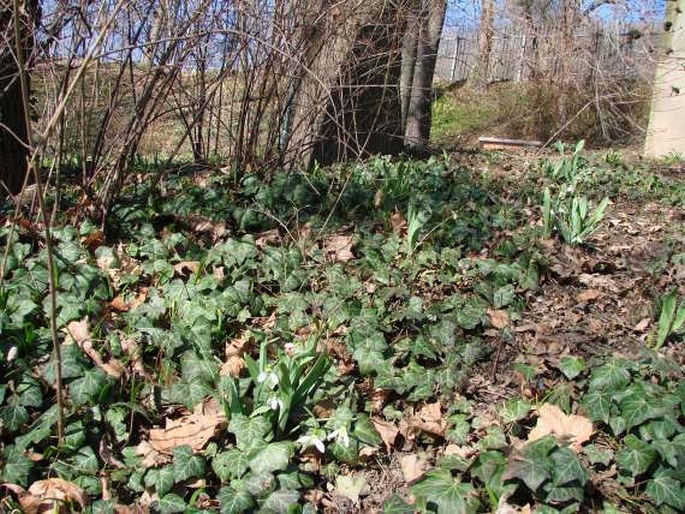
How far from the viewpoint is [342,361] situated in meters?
3.03

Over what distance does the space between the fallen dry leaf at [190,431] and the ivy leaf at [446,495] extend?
0.80 m

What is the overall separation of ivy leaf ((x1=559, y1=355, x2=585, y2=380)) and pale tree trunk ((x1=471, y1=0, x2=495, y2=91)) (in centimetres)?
975

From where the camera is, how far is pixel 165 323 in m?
3.22

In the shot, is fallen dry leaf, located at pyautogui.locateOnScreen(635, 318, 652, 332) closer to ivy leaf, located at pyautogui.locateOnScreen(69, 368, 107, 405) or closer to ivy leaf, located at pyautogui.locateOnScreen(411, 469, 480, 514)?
ivy leaf, located at pyautogui.locateOnScreen(411, 469, 480, 514)

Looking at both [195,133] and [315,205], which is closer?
[315,205]

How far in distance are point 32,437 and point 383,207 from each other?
9.12 ft

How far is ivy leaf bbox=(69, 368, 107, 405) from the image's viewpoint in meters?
2.61

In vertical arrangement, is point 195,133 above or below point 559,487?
above

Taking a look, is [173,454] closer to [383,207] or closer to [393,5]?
[383,207]

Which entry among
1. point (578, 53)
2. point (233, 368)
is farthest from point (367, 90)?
point (578, 53)

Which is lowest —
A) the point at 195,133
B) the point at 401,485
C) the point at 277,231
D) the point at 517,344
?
the point at 401,485

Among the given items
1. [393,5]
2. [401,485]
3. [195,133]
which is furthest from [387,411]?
[393,5]

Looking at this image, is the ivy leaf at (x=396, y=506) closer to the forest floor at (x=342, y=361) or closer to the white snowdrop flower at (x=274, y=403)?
the forest floor at (x=342, y=361)

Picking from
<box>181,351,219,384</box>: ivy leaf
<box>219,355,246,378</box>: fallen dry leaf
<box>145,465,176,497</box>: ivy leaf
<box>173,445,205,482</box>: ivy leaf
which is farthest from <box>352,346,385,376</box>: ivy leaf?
<box>145,465,176,497</box>: ivy leaf
